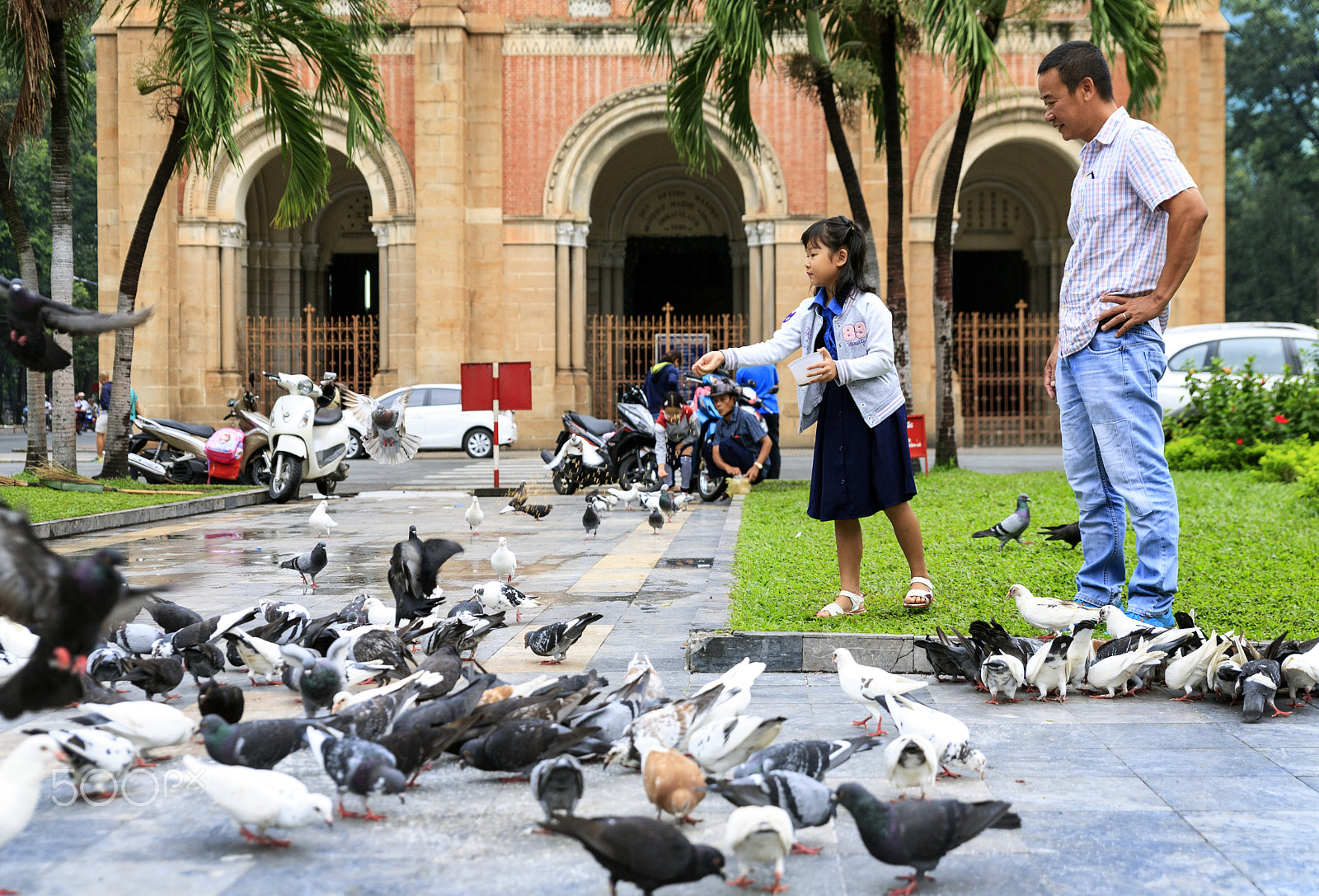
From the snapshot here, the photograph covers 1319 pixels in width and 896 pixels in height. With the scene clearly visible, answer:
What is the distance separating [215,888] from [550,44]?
2170 cm

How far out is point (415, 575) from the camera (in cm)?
525

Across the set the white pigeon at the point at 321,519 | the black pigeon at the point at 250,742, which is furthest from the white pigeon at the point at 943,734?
the white pigeon at the point at 321,519

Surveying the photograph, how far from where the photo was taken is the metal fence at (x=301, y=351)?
899 inches

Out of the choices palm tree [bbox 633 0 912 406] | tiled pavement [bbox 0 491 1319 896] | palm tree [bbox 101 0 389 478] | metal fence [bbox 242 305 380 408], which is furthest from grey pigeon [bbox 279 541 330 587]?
metal fence [bbox 242 305 380 408]

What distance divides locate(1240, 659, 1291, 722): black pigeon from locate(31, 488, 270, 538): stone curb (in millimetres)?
8136

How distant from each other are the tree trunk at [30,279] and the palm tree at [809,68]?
7118mm

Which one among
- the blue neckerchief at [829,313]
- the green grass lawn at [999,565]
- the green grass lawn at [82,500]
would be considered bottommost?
the green grass lawn at [82,500]

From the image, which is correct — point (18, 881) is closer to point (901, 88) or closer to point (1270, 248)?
point (901, 88)

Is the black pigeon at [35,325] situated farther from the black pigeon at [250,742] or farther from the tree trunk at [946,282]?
the tree trunk at [946,282]

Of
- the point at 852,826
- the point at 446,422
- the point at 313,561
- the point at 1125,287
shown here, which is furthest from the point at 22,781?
the point at 446,422

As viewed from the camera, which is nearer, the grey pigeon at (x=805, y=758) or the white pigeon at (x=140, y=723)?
the grey pigeon at (x=805, y=758)

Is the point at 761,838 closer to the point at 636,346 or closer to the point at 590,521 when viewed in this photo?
the point at 590,521

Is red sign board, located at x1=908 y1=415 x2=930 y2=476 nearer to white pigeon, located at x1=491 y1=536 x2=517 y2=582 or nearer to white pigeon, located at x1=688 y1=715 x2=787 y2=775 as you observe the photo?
white pigeon, located at x1=491 y1=536 x2=517 y2=582

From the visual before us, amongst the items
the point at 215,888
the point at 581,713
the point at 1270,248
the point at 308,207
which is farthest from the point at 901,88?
the point at 1270,248
